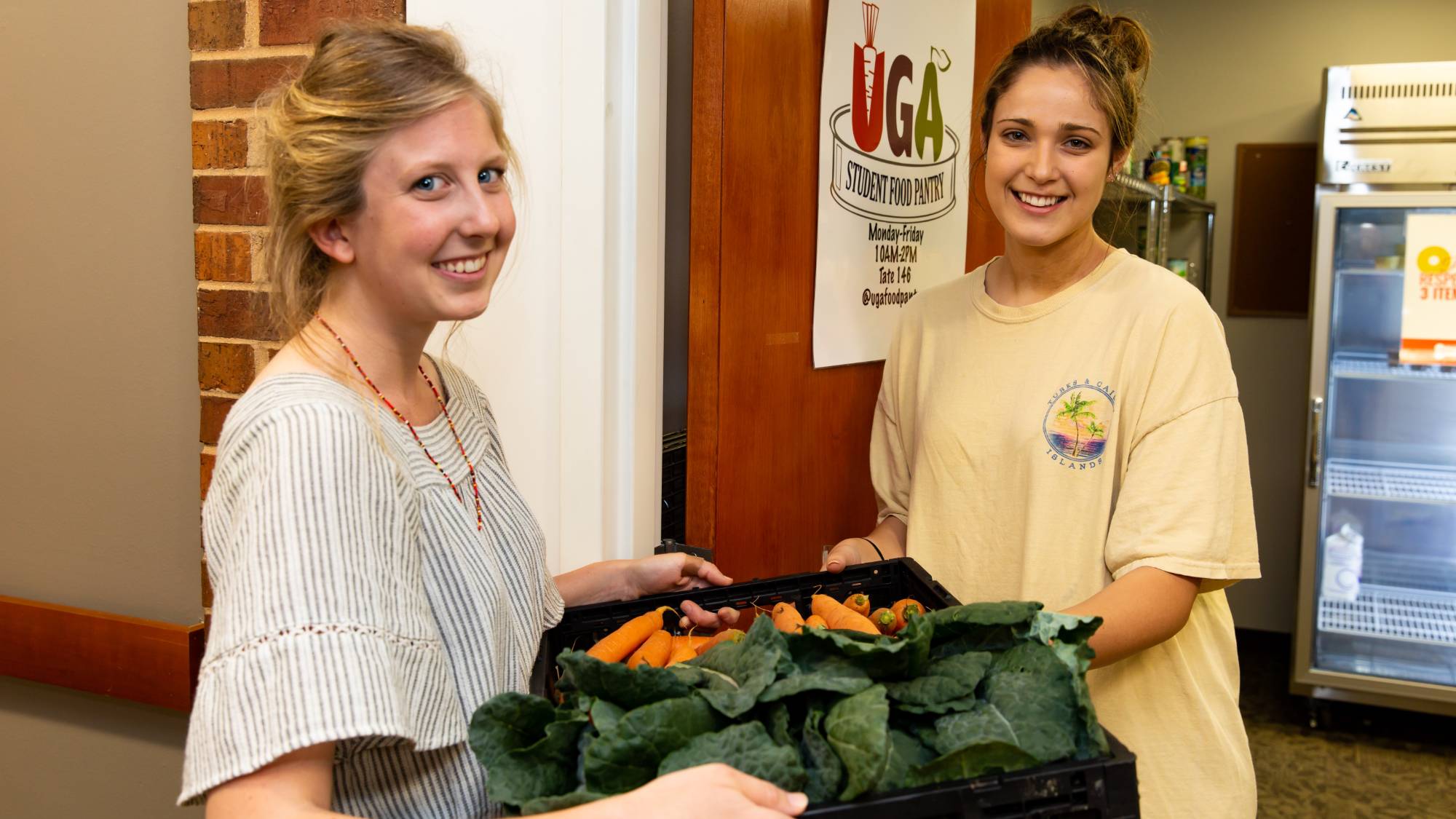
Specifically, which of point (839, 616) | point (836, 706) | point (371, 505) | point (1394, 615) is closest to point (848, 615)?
point (839, 616)

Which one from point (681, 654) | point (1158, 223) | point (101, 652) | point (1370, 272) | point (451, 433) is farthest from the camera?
point (1370, 272)

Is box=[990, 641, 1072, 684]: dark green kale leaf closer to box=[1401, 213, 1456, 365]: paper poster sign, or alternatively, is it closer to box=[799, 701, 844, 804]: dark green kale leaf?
box=[799, 701, 844, 804]: dark green kale leaf

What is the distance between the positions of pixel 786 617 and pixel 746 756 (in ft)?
1.52

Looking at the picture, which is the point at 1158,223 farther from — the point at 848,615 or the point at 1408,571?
the point at 848,615

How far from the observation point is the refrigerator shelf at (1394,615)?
13.7 ft

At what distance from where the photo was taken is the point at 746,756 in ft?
2.93

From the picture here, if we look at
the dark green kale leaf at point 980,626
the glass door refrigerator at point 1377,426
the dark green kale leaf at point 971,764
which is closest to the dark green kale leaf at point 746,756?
the dark green kale leaf at point 971,764

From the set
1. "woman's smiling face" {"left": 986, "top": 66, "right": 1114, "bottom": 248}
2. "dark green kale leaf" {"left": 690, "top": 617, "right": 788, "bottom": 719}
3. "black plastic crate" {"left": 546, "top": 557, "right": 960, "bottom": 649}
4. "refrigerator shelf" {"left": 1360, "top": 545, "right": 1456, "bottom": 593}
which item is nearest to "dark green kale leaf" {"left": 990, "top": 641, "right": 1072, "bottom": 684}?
"dark green kale leaf" {"left": 690, "top": 617, "right": 788, "bottom": 719}

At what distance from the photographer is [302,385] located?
0.96m

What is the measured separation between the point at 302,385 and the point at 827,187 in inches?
56.4

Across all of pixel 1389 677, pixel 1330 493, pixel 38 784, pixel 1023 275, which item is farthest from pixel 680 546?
pixel 1389 677

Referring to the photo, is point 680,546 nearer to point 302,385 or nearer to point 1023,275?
point 1023,275

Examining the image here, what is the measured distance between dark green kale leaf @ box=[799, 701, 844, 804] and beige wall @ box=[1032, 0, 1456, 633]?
478 cm

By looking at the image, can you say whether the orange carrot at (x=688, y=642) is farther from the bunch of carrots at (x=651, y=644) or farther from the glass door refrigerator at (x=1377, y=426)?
the glass door refrigerator at (x=1377, y=426)
